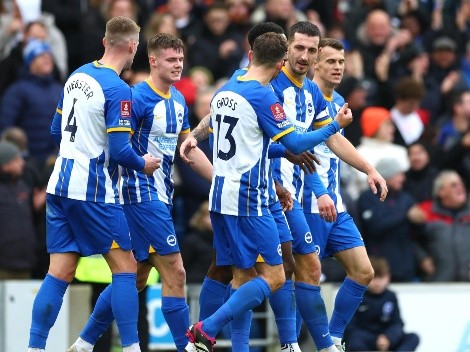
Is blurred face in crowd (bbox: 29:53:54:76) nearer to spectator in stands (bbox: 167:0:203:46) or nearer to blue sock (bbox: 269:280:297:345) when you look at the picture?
spectator in stands (bbox: 167:0:203:46)

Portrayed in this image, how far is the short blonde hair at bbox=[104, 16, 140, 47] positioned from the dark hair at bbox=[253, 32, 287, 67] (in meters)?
1.02

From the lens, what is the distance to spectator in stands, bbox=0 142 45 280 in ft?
51.4

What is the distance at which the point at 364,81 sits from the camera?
19.7 metres

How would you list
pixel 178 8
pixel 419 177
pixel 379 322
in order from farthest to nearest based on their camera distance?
1. pixel 178 8
2. pixel 419 177
3. pixel 379 322

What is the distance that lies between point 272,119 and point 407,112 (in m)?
7.50

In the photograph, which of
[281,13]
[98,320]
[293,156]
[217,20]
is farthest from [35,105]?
[293,156]

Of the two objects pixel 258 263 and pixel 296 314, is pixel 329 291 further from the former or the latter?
pixel 258 263

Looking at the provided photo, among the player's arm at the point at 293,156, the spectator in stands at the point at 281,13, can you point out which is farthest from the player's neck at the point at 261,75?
the spectator in stands at the point at 281,13

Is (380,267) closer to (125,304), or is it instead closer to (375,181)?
(375,181)

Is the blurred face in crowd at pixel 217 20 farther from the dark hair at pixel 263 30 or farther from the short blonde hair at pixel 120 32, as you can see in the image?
the short blonde hair at pixel 120 32

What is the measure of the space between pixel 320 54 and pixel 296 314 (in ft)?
7.80

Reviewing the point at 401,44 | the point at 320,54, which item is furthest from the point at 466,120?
the point at 320,54

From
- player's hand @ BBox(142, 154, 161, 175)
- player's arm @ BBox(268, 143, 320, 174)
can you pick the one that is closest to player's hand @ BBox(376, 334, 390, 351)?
player's arm @ BBox(268, 143, 320, 174)

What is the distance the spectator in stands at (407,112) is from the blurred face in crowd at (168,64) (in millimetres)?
6518
